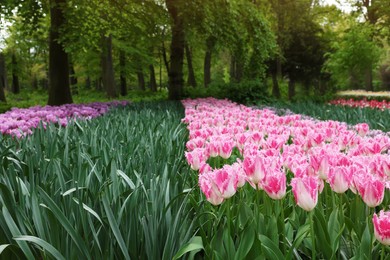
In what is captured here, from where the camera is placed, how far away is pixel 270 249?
4.34 ft

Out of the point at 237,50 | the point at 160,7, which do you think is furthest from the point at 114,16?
the point at 237,50

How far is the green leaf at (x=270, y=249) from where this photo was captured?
1.31 m

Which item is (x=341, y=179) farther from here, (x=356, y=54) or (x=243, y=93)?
(x=356, y=54)

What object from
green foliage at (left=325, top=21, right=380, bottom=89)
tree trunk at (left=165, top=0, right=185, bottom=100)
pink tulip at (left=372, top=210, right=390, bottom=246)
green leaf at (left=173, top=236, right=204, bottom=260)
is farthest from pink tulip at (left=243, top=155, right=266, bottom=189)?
green foliage at (left=325, top=21, right=380, bottom=89)

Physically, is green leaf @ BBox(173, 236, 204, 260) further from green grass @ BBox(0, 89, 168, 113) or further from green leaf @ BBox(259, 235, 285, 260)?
green grass @ BBox(0, 89, 168, 113)

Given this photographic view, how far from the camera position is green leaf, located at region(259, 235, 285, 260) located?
1313mm

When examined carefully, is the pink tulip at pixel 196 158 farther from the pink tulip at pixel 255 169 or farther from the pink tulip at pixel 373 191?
the pink tulip at pixel 373 191

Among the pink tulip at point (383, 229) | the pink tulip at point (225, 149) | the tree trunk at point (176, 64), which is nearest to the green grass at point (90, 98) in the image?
the tree trunk at point (176, 64)

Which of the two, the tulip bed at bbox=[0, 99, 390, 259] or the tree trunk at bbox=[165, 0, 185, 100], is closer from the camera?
the tulip bed at bbox=[0, 99, 390, 259]

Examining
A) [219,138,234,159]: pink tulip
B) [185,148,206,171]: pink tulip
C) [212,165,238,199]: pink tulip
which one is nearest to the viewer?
[212,165,238,199]: pink tulip

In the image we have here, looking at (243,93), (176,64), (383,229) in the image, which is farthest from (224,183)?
(176,64)

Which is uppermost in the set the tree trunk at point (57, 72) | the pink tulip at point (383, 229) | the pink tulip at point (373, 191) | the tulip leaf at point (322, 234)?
the tree trunk at point (57, 72)

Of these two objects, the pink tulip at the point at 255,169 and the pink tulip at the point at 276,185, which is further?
the pink tulip at the point at 255,169

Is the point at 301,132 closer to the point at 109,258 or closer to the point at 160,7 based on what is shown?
the point at 109,258
